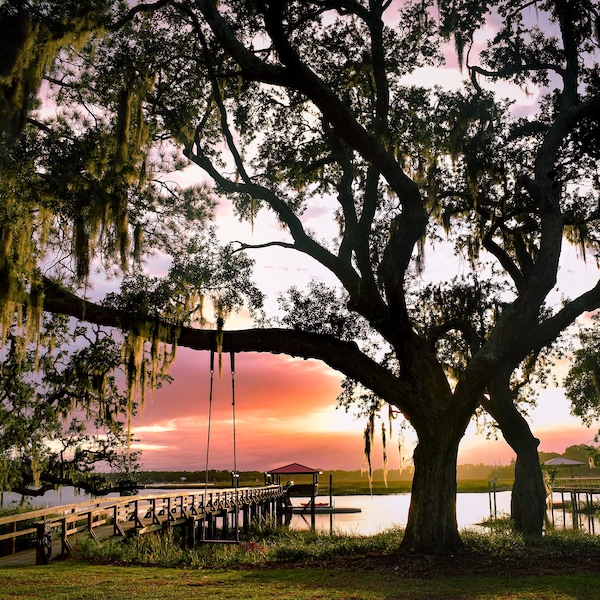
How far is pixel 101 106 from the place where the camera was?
1509cm

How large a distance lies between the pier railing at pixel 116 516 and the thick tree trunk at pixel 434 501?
6688mm

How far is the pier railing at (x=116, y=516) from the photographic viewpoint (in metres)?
12.5

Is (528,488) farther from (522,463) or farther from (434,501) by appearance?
(434,501)

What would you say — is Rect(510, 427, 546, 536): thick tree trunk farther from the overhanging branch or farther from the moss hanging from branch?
the overhanging branch

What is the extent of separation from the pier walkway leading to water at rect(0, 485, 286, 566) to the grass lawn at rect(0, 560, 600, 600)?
0.85 m

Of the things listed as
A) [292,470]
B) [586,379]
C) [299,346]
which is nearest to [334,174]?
[299,346]

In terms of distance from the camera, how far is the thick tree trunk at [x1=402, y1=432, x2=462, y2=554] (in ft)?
45.1

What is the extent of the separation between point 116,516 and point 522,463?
12653 millimetres

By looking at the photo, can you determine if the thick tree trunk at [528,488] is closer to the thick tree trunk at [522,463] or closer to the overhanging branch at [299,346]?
the thick tree trunk at [522,463]

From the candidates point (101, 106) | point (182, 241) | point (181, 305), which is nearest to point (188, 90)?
point (101, 106)

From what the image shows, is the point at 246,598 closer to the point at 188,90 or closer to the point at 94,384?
the point at 94,384

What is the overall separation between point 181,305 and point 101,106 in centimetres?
507

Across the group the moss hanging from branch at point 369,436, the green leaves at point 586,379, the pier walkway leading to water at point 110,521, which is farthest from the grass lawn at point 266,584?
the green leaves at point 586,379

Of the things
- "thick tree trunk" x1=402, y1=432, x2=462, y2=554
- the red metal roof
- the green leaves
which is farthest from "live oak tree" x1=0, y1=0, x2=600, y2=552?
the red metal roof
